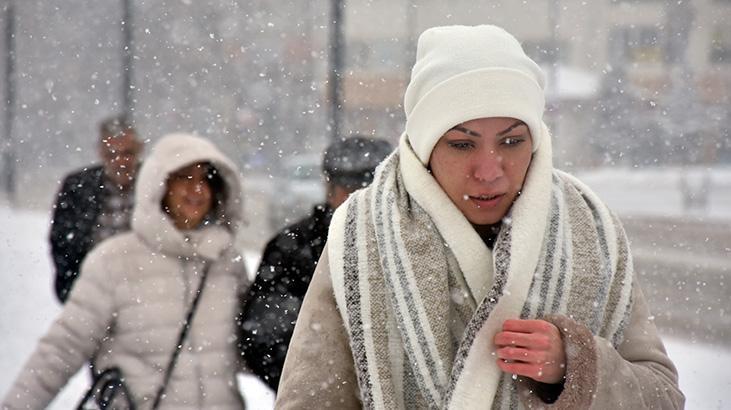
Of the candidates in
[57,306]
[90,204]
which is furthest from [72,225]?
[57,306]

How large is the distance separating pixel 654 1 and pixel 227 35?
756 centimetres

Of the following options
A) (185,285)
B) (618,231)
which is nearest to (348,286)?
(618,231)

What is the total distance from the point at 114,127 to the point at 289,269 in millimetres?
1868

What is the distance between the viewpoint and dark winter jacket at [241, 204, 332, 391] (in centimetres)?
265

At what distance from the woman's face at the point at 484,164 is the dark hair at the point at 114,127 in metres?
3.02

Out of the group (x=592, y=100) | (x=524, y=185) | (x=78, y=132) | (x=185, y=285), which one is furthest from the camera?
(x=78, y=132)

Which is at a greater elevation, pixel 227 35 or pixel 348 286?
pixel 348 286

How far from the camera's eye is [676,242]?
13.6 m

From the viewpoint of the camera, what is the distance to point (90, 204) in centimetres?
417

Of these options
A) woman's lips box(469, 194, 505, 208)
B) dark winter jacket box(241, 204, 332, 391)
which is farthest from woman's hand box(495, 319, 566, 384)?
dark winter jacket box(241, 204, 332, 391)

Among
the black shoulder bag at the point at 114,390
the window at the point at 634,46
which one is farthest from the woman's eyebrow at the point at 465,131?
the window at the point at 634,46

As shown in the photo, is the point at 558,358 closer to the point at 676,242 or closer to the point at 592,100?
the point at 676,242

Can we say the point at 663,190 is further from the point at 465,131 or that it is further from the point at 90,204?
the point at 465,131

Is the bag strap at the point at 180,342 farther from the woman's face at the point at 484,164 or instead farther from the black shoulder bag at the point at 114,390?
the woman's face at the point at 484,164
